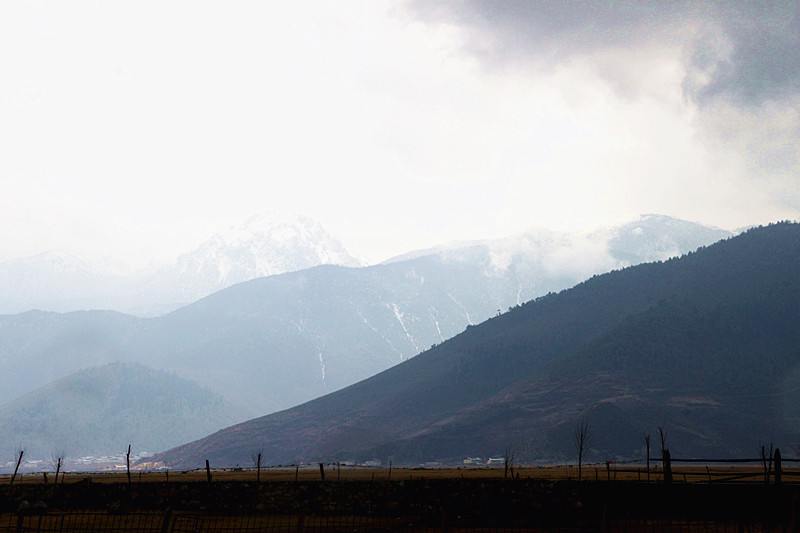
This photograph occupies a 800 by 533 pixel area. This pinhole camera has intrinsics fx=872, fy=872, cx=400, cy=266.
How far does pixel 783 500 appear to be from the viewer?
52.6 metres

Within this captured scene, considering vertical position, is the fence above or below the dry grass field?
below

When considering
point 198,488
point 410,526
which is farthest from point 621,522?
point 198,488

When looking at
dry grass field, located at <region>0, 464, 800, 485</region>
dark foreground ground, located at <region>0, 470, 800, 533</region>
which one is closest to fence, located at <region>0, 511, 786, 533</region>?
dark foreground ground, located at <region>0, 470, 800, 533</region>

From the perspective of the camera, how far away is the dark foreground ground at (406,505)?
53.0 metres

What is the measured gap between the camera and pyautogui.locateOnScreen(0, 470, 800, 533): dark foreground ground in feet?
174

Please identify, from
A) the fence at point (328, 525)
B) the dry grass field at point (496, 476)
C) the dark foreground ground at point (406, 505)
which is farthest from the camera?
the dry grass field at point (496, 476)

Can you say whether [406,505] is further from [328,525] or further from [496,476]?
[496,476]

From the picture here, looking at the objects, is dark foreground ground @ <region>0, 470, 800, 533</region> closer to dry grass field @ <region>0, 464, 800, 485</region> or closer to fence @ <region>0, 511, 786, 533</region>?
fence @ <region>0, 511, 786, 533</region>

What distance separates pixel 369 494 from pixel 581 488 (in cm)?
1455

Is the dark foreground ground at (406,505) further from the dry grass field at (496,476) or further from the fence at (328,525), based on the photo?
the dry grass field at (496,476)

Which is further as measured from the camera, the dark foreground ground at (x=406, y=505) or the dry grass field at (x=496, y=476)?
the dry grass field at (x=496, y=476)

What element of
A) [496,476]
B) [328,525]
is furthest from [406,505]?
[496,476]

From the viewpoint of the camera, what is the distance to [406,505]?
59.5 meters

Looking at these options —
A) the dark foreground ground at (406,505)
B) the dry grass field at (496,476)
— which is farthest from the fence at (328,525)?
the dry grass field at (496,476)
